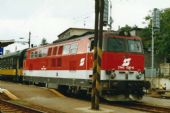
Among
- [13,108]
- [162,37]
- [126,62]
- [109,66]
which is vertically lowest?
[13,108]

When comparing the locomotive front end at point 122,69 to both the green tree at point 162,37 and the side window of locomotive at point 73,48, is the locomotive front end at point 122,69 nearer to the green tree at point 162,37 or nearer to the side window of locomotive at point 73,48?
the side window of locomotive at point 73,48

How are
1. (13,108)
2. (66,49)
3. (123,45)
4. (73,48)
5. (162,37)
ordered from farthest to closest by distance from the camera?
(162,37) → (66,49) → (73,48) → (123,45) → (13,108)

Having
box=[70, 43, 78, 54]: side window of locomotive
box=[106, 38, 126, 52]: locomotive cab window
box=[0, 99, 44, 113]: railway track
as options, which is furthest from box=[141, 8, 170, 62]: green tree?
box=[0, 99, 44, 113]: railway track

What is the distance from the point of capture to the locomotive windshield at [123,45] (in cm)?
2075

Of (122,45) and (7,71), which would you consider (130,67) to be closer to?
(122,45)

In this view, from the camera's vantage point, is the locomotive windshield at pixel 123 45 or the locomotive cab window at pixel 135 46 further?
the locomotive cab window at pixel 135 46

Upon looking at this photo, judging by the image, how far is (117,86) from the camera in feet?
66.8

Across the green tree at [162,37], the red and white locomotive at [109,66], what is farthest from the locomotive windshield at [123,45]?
the green tree at [162,37]

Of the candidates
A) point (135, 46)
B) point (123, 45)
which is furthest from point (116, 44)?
point (135, 46)

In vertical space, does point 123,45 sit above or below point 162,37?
below

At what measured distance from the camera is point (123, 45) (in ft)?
69.5

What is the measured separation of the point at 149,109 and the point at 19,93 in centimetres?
940

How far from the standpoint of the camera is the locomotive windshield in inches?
817

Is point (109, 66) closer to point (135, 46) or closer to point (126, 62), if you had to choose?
point (126, 62)
